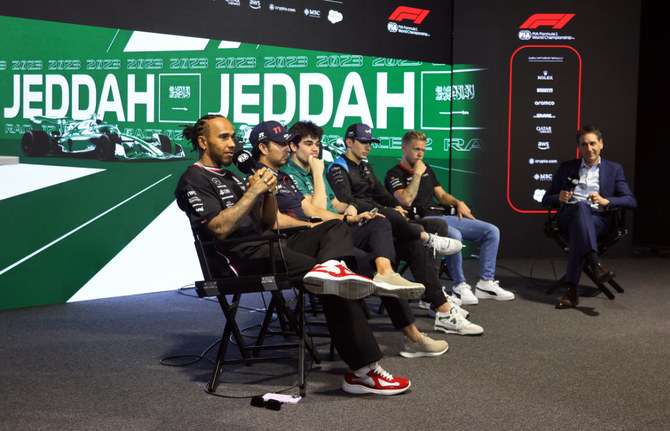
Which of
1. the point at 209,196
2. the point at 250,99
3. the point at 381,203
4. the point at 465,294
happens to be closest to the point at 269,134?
the point at 209,196

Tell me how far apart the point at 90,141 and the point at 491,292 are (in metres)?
3.23

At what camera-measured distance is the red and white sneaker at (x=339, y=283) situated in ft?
8.91

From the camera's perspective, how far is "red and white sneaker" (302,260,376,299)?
271cm

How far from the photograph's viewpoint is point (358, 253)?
344 centimetres

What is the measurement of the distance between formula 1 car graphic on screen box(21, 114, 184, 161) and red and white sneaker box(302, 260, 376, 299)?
2893 millimetres

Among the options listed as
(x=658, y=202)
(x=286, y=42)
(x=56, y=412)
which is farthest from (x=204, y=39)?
(x=658, y=202)

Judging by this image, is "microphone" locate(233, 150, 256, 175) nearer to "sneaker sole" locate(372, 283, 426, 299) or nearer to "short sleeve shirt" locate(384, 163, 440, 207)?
"sneaker sole" locate(372, 283, 426, 299)

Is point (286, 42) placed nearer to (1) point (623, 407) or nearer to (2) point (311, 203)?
(2) point (311, 203)

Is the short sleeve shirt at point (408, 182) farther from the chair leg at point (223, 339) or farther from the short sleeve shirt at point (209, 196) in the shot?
the chair leg at point (223, 339)

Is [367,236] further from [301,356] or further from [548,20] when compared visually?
[548,20]

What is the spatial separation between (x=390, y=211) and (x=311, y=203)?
466 mm

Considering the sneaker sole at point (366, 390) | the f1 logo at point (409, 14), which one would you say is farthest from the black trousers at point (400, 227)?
the f1 logo at point (409, 14)

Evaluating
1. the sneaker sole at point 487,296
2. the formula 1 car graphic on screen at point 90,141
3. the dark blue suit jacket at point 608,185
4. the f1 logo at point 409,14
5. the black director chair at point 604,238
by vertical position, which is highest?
the f1 logo at point 409,14

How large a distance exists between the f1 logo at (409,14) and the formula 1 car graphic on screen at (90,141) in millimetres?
2561
